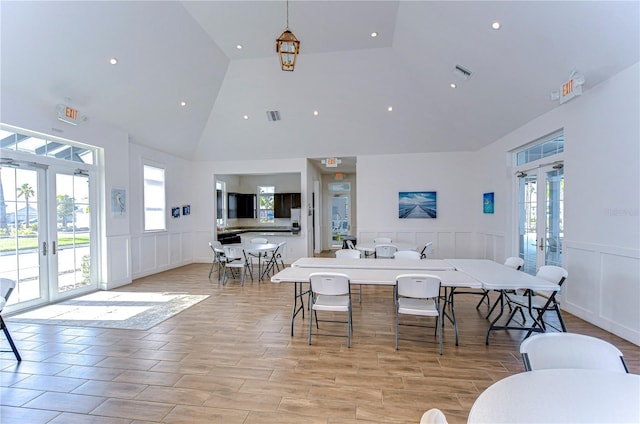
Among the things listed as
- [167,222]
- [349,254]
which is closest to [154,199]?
[167,222]

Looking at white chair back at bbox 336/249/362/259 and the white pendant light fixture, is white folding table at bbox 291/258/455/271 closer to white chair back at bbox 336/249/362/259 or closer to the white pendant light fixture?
white chair back at bbox 336/249/362/259

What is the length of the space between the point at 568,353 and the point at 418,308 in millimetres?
1556

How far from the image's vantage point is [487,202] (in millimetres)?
6590

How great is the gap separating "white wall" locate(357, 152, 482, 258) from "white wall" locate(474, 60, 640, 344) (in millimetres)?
3016

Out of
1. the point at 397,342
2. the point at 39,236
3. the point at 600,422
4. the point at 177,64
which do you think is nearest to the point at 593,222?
the point at 397,342

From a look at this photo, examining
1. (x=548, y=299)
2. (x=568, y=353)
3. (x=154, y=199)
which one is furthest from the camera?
(x=154, y=199)

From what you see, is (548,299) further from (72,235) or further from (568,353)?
(72,235)

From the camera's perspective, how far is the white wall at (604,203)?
121 inches

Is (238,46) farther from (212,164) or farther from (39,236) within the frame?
(39,236)

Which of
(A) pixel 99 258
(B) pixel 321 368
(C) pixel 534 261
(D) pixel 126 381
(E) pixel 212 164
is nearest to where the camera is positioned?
(D) pixel 126 381

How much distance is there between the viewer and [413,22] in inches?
174

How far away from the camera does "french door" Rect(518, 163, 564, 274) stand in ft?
14.6

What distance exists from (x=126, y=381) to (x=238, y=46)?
5248 millimetres

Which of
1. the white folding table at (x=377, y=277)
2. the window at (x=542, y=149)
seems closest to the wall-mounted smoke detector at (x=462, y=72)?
the window at (x=542, y=149)
